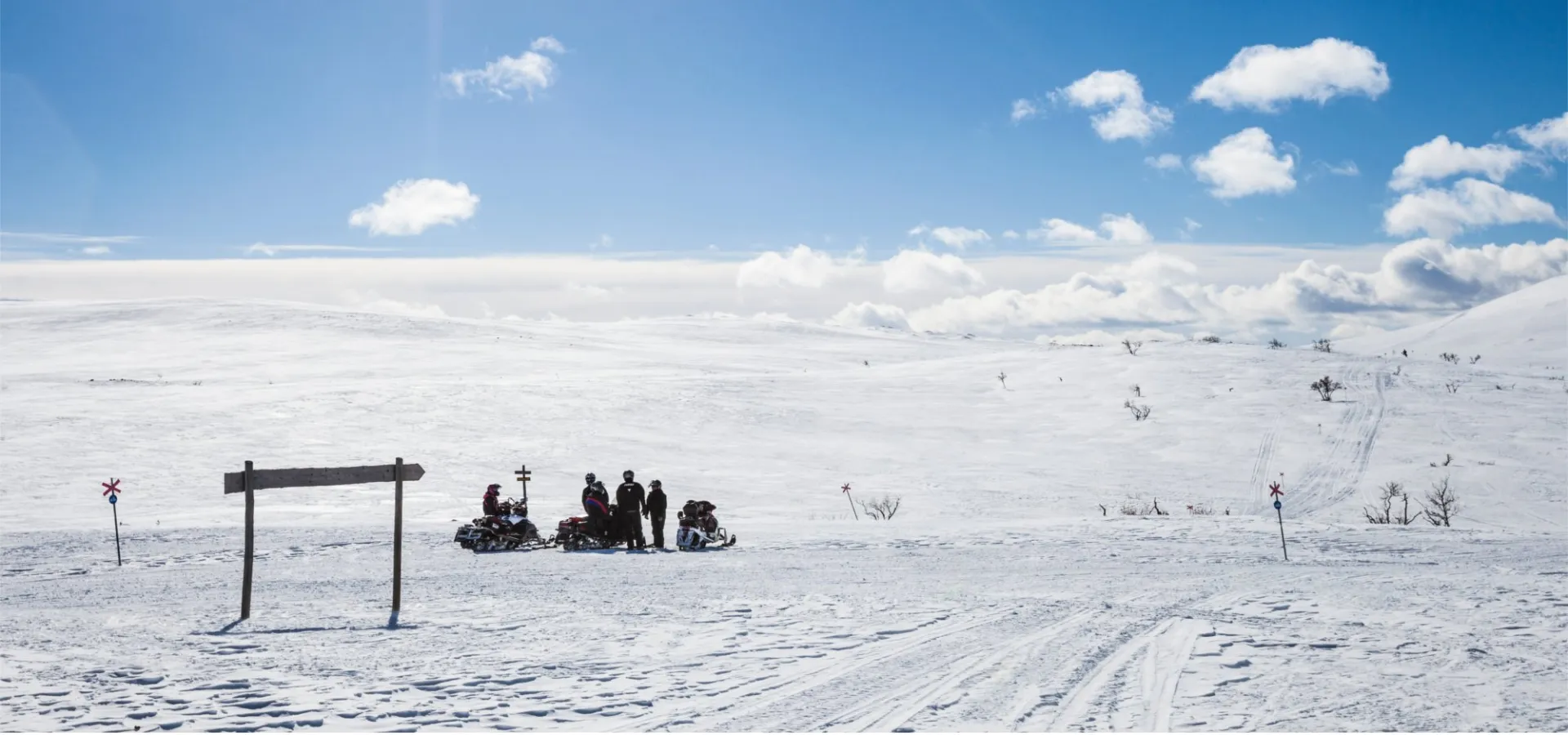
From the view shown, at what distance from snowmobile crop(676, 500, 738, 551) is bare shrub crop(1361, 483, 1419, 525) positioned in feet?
42.3

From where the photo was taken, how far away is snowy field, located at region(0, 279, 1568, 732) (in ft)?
25.6

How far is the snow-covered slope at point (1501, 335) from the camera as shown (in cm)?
6000

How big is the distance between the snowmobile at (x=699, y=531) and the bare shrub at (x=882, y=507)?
4803 mm

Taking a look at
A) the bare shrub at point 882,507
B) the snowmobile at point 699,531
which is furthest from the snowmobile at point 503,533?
the bare shrub at point 882,507

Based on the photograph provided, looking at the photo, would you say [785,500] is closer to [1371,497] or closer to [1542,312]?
[1371,497]

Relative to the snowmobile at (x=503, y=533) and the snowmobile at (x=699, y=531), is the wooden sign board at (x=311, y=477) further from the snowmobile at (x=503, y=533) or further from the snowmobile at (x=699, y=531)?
the snowmobile at (x=699, y=531)

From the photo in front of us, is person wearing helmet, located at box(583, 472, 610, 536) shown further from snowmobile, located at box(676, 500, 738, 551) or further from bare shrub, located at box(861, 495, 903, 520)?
bare shrub, located at box(861, 495, 903, 520)

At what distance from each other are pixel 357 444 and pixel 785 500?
12.1 meters

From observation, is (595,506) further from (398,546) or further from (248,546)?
(248,546)

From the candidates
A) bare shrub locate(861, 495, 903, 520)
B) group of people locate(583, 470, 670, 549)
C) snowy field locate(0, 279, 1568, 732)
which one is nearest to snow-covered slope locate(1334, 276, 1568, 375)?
snowy field locate(0, 279, 1568, 732)

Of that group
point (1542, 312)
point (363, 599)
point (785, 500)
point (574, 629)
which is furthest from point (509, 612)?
point (1542, 312)

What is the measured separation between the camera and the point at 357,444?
2758 cm

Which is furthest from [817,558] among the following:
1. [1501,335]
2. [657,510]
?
[1501,335]

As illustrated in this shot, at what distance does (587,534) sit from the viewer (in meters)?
17.0
